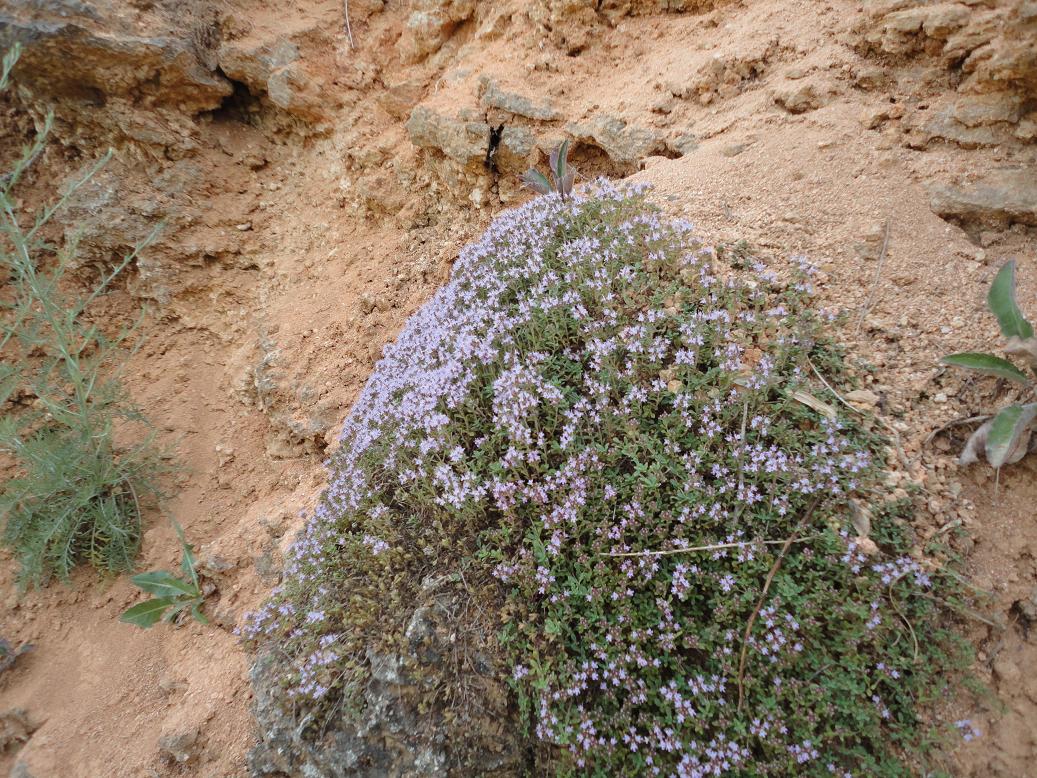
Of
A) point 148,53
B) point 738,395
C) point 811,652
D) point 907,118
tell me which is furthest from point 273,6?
point 811,652

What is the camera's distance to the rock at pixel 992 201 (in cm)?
289

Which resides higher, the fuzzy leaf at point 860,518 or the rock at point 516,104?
the rock at point 516,104

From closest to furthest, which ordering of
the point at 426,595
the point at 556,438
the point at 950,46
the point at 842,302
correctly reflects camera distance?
the point at 426,595, the point at 556,438, the point at 842,302, the point at 950,46

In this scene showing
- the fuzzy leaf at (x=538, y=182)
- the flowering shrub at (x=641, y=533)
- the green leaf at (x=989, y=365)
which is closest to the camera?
the flowering shrub at (x=641, y=533)

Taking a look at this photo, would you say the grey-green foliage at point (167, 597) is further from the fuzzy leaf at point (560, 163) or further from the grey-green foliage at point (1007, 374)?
the grey-green foliage at point (1007, 374)

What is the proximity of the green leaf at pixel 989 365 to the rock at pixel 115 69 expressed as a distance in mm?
7078

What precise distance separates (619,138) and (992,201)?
2.71 m

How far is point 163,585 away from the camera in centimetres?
376

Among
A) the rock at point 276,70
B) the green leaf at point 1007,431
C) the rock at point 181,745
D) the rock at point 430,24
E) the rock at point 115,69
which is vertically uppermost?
the rock at point 115,69

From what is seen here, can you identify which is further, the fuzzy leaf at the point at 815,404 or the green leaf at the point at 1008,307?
the fuzzy leaf at the point at 815,404

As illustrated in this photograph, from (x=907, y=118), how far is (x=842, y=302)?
5.14 ft

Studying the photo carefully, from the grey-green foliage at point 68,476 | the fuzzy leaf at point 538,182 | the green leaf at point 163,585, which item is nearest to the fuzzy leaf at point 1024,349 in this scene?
the fuzzy leaf at point 538,182

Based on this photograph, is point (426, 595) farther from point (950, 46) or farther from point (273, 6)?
point (273, 6)

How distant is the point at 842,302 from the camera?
2.88 m
